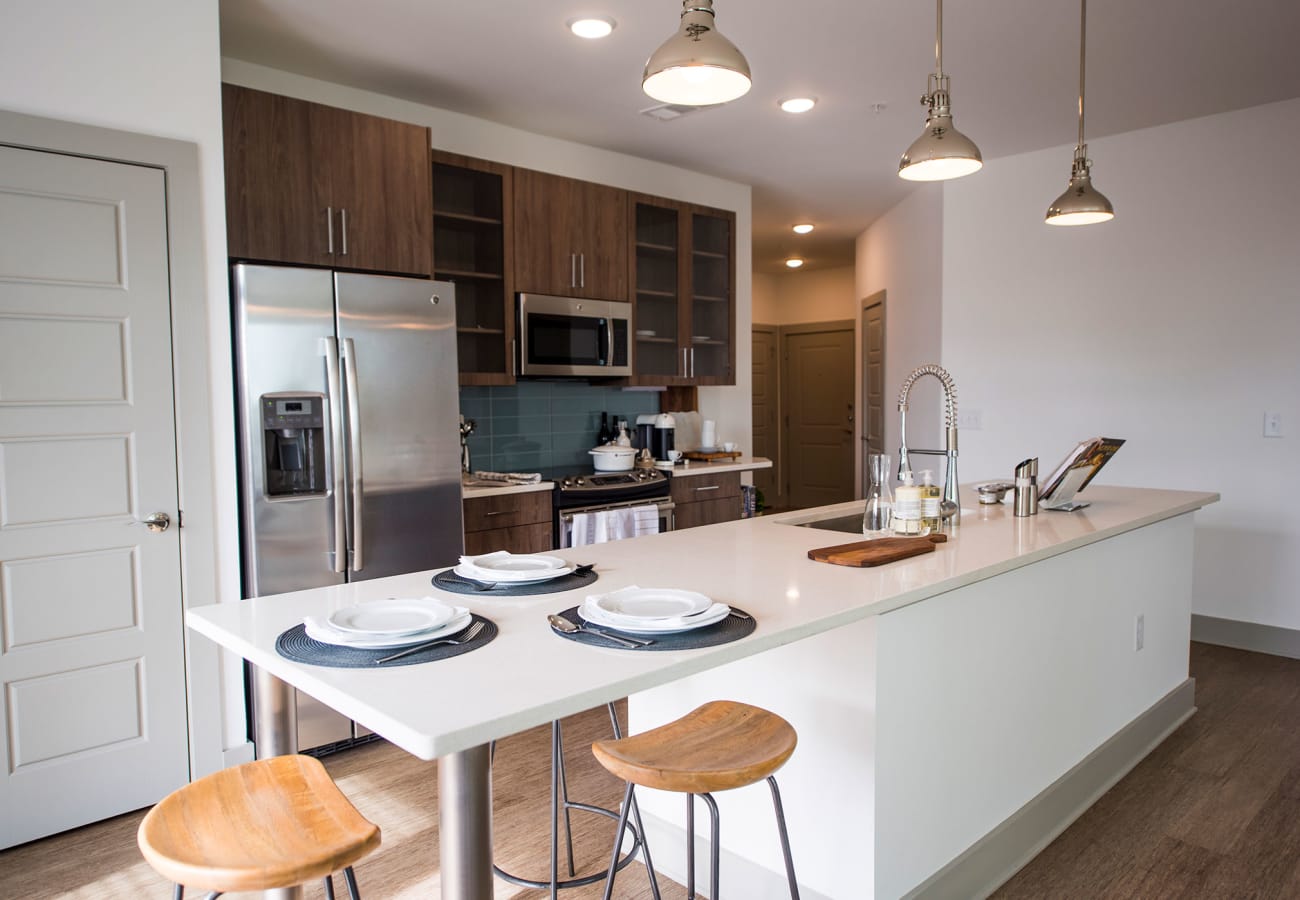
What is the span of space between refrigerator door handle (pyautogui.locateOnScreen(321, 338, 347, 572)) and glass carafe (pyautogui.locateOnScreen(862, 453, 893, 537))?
1.80m

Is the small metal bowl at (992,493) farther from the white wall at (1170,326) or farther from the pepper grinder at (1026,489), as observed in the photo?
the white wall at (1170,326)

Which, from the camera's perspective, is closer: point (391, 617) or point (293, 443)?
point (391, 617)

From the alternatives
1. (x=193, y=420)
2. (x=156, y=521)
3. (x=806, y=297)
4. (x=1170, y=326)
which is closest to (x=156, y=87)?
(x=193, y=420)

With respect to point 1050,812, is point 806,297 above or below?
above

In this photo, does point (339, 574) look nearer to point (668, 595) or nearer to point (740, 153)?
point (668, 595)

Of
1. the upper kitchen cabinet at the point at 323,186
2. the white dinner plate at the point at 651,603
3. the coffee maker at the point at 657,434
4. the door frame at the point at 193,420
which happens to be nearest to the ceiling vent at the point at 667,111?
the upper kitchen cabinet at the point at 323,186

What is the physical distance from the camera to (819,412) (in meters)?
9.05

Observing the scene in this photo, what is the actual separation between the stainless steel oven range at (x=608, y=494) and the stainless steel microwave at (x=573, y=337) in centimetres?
55

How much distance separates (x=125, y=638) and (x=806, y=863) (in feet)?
6.83

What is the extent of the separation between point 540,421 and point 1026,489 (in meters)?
2.58

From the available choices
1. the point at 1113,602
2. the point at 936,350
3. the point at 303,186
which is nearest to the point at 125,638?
the point at 303,186

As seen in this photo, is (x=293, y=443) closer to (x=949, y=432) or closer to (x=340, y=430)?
(x=340, y=430)

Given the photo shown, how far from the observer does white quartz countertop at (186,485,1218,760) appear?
1.10 m

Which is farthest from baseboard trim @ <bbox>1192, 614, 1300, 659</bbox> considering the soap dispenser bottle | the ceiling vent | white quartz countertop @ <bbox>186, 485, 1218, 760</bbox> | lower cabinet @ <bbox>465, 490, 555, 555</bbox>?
the ceiling vent
